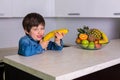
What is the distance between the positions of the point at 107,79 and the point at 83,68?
14.1 inches

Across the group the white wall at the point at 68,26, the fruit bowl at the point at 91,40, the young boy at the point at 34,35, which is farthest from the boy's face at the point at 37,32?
the white wall at the point at 68,26

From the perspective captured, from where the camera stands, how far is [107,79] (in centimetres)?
123

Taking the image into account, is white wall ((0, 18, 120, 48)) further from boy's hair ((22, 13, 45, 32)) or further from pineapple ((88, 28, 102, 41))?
boy's hair ((22, 13, 45, 32))

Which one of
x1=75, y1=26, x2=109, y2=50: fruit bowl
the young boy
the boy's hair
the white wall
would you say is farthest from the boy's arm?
the white wall

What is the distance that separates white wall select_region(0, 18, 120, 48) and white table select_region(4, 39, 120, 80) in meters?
1.08

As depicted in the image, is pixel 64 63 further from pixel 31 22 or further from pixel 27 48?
pixel 31 22

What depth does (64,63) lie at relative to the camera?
40.1 inches

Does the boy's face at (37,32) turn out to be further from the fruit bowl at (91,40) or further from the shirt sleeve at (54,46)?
the fruit bowl at (91,40)

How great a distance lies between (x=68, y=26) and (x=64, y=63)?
1824 millimetres

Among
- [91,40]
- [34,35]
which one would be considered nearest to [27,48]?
[34,35]

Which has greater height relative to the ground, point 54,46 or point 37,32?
point 37,32

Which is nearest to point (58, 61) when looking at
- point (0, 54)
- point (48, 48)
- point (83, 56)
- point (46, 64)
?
point (46, 64)

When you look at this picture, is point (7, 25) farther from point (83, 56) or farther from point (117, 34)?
point (83, 56)

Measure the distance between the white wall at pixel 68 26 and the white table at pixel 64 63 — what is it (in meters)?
1.08
